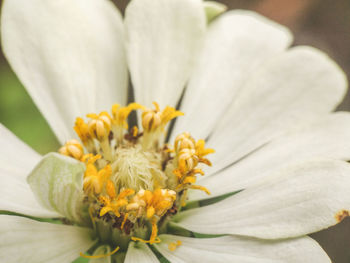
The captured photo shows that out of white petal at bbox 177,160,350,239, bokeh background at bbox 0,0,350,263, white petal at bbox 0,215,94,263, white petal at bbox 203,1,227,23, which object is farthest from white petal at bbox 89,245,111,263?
bokeh background at bbox 0,0,350,263

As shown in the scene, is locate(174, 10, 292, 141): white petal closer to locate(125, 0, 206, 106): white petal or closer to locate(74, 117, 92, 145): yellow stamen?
locate(125, 0, 206, 106): white petal

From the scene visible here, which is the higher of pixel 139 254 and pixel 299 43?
pixel 139 254

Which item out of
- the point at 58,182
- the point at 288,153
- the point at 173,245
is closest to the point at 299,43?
the point at 288,153

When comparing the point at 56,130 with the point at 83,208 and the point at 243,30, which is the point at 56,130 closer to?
the point at 83,208

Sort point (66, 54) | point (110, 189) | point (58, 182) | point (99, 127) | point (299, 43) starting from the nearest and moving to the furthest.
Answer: point (58, 182) < point (110, 189) < point (99, 127) < point (66, 54) < point (299, 43)

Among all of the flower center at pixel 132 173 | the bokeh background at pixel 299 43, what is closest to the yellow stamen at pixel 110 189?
the flower center at pixel 132 173

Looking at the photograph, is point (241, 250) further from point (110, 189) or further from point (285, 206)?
point (110, 189)
